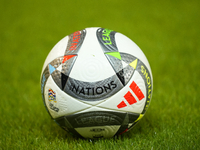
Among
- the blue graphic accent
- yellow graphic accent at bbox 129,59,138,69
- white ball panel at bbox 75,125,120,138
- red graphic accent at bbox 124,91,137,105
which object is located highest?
yellow graphic accent at bbox 129,59,138,69

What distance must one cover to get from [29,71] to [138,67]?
394cm

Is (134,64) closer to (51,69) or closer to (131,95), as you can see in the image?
(131,95)

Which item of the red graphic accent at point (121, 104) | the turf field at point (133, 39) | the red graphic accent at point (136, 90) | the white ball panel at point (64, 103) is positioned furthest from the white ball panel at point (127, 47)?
the turf field at point (133, 39)

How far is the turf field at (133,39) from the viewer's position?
10.0 ft

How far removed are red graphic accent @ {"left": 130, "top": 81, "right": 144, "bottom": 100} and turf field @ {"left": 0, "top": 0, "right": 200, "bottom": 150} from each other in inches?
23.0

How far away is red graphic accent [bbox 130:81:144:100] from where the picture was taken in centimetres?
269

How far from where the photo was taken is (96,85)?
257 centimetres

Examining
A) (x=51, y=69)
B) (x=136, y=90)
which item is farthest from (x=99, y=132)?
(x=51, y=69)

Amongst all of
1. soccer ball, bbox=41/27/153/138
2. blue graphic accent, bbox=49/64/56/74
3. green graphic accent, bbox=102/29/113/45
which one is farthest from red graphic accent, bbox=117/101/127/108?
blue graphic accent, bbox=49/64/56/74

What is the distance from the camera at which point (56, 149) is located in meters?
2.83

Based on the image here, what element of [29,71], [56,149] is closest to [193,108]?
[56,149]

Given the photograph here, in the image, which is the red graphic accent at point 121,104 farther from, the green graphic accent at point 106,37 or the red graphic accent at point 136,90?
the green graphic accent at point 106,37

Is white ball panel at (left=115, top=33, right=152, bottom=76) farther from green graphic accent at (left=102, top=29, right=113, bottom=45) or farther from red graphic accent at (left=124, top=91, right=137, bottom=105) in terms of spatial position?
red graphic accent at (left=124, top=91, right=137, bottom=105)

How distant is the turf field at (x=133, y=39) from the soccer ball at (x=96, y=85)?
33 centimetres
